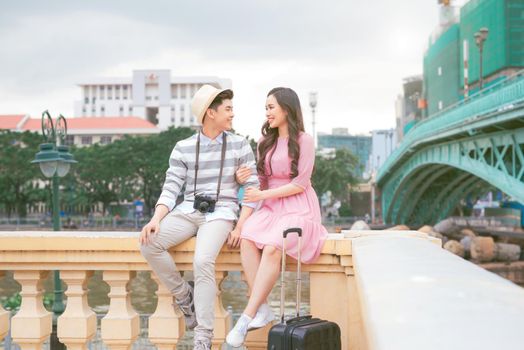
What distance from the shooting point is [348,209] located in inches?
2837

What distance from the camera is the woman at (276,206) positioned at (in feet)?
11.1

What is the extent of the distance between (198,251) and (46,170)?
9193 mm

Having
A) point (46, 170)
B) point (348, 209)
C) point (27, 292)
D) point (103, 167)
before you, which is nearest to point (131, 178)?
point (103, 167)

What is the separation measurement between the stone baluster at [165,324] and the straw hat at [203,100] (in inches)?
35.9

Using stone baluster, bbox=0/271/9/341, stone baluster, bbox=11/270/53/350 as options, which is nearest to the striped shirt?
stone baluster, bbox=11/270/53/350

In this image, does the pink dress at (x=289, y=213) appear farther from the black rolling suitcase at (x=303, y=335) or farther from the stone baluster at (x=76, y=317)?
the stone baluster at (x=76, y=317)

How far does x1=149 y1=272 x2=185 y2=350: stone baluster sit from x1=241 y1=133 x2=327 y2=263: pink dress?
1.72 ft

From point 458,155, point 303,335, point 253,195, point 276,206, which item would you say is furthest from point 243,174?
point 458,155

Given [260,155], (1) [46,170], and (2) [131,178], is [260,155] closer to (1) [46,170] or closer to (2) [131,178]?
(1) [46,170]

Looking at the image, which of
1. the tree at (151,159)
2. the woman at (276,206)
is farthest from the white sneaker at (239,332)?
the tree at (151,159)

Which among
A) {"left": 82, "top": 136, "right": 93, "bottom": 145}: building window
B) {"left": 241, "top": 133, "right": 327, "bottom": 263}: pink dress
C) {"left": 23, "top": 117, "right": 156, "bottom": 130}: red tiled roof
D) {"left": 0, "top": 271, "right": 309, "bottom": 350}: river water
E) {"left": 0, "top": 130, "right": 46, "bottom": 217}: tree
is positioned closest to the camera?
{"left": 241, "top": 133, "right": 327, "bottom": 263}: pink dress

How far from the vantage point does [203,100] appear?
3.80 m

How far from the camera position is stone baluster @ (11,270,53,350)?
3713 millimetres

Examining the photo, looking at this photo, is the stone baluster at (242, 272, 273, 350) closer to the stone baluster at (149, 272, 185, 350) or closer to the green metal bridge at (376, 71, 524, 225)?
the stone baluster at (149, 272, 185, 350)
